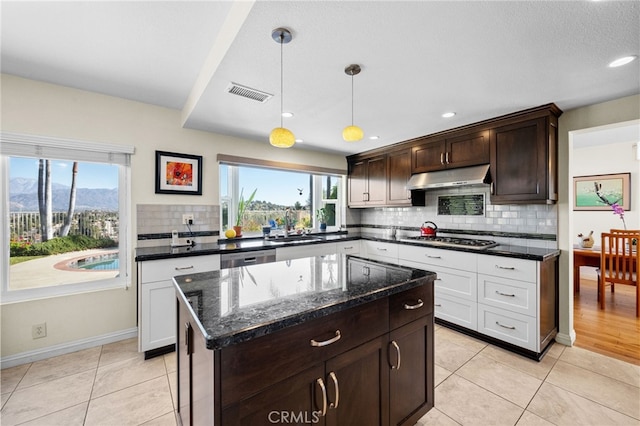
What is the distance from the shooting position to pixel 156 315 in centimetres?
244

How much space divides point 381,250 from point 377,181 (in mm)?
1120

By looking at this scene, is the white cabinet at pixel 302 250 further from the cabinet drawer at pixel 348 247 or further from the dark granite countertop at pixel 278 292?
the dark granite countertop at pixel 278 292

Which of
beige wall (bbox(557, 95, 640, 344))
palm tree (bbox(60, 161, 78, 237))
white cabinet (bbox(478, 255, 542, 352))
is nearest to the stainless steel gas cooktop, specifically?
white cabinet (bbox(478, 255, 542, 352))

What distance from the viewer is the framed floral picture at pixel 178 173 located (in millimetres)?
2965

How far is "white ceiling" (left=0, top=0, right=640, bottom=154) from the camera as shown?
139cm

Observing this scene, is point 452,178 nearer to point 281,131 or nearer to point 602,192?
point 281,131

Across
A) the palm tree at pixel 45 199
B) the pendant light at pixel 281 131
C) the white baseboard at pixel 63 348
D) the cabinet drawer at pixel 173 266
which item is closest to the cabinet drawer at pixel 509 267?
the pendant light at pixel 281 131

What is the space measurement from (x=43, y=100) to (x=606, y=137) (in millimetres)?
6866

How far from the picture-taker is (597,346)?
2.55 m

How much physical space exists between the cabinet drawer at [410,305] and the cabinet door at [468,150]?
208 cm

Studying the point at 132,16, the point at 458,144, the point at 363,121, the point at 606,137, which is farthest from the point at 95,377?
the point at 606,137

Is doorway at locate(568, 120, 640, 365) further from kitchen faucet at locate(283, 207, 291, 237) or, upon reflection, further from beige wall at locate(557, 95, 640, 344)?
kitchen faucet at locate(283, 207, 291, 237)

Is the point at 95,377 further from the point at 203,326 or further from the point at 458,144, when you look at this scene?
the point at 458,144

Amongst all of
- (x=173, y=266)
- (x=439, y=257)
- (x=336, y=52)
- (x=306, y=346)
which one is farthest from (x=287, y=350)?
(x=439, y=257)
